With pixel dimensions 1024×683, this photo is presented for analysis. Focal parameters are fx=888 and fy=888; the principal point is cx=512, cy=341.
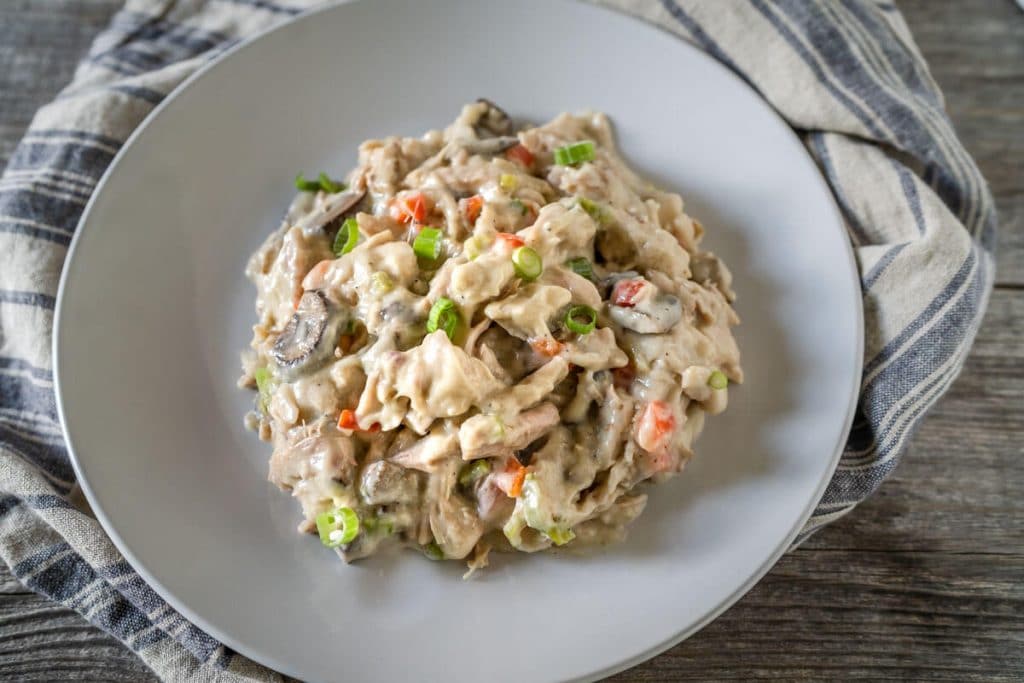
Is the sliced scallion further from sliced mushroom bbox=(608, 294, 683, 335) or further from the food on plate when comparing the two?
sliced mushroom bbox=(608, 294, 683, 335)

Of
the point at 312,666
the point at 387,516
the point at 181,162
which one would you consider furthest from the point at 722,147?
the point at 312,666

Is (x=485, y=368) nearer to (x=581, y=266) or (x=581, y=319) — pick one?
(x=581, y=319)

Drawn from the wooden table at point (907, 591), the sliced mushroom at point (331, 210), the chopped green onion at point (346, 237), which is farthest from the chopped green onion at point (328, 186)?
the wooden table at point (907, 591)

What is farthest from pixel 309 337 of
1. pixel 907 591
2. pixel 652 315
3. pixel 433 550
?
pixel 907 591

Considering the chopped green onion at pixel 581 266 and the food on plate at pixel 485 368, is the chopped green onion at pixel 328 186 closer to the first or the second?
the food on plate at pixel 485 368

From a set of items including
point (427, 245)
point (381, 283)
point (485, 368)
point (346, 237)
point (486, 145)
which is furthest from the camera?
point (486, 145)

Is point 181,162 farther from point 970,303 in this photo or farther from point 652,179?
point 970,303

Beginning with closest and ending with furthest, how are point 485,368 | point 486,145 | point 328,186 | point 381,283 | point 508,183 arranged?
point 485,368, point 381,283, point 508,183, point 486,145, point 328,186
